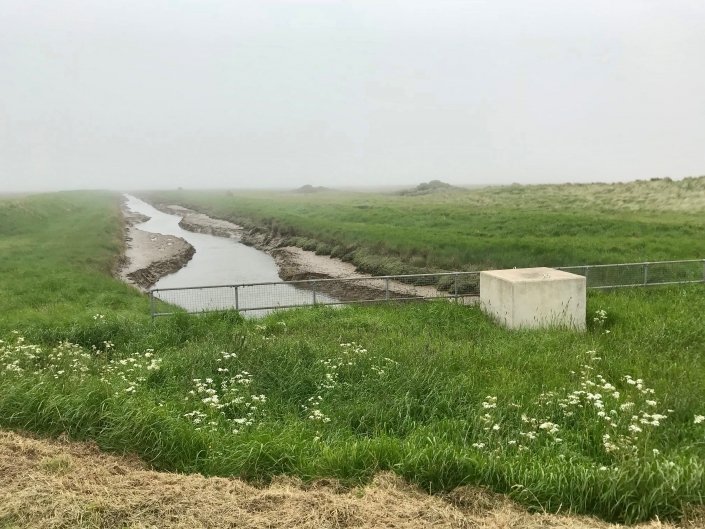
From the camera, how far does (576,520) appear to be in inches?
178

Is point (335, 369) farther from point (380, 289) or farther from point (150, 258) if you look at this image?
point (150, 258)

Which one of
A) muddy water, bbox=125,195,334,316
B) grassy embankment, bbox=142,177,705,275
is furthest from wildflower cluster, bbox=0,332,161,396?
grassy embankment, bbox=142,177,705,275

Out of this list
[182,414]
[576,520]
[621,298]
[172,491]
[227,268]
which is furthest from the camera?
[227,268]

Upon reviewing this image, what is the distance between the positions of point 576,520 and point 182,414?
5179 millimetres

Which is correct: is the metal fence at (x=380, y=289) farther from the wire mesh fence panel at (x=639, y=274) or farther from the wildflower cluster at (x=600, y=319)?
the wildflower cluster at (x=600, y=319)

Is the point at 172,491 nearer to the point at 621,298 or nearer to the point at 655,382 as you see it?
the point at 655,382

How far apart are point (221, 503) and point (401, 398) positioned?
366cm

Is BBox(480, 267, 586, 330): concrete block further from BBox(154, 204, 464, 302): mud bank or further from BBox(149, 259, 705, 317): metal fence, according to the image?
BBox(154, 204, 464, 302): mud bank

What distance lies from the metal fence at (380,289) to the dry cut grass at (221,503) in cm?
917

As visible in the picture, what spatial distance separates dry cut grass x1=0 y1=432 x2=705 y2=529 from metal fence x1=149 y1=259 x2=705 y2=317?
361 inches

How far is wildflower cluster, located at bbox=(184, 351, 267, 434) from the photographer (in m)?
7.02

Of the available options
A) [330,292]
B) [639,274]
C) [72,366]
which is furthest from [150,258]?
[639,274]

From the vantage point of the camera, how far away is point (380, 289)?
25.4 meters

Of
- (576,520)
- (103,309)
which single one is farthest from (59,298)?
(576,520)
